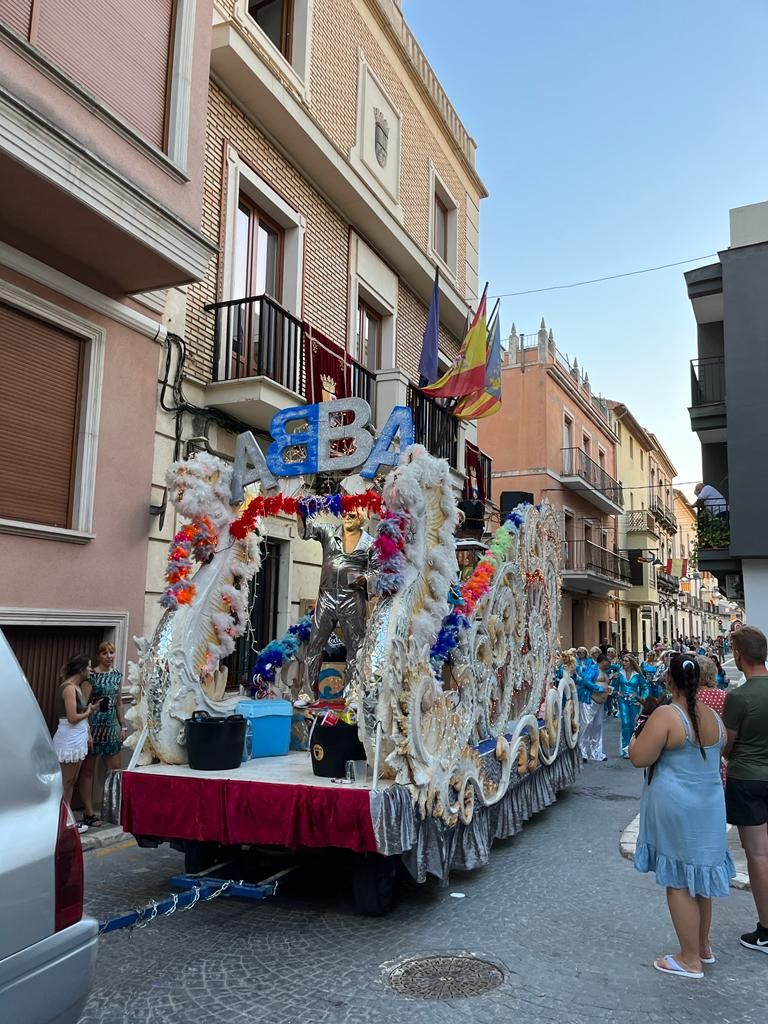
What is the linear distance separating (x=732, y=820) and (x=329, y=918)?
2.47 metres

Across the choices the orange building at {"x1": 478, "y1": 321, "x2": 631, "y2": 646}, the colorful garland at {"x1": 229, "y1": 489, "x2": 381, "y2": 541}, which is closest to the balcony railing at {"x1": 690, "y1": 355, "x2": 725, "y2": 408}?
the orange building at {"x1": 478, "y1": 321, "x2": 631, "y2": 646}

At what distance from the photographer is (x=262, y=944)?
15.5ft

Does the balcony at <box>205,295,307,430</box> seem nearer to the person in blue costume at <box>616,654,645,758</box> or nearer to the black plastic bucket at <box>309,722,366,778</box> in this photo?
the black plastic bucket at <box>309,722,366,778</box>

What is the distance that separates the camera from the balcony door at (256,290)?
34.9 ft

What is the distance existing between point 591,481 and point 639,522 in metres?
8.68

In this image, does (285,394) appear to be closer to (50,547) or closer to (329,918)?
(50,547)

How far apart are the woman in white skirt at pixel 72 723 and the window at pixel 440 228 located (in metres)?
12.5

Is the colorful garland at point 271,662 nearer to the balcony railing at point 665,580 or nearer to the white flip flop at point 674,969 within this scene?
the white flip flop at point 674,969

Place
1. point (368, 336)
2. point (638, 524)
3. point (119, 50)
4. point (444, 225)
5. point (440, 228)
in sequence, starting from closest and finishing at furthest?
1. point (119, 50)
2. point (368, 336)
3. point (440, 228)
4. point (444, 225)
5. point (638, 524)

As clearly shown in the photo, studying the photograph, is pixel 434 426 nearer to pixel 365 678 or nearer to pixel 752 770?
pixel 365 678

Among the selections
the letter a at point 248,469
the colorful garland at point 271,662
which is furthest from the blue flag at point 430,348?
the letter a at point 248,469

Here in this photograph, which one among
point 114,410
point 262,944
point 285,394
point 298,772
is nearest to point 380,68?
point 285,394

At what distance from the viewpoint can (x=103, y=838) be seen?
7102 mm

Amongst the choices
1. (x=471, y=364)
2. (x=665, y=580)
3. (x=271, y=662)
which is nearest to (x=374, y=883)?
(x=271, y=662)
